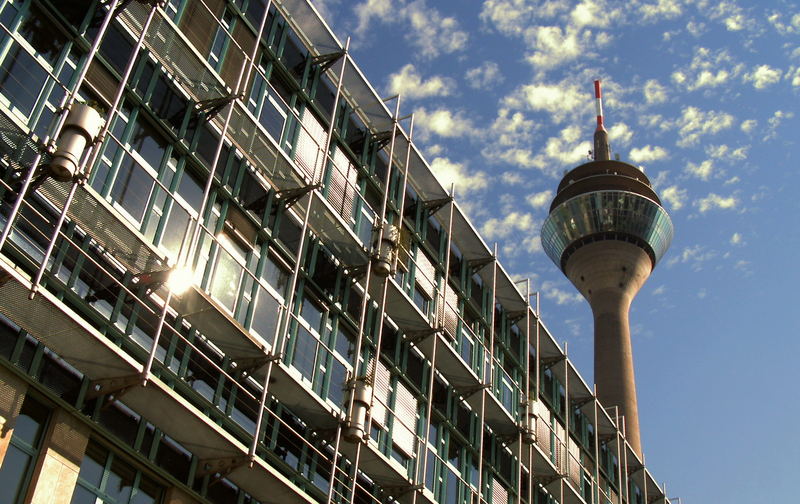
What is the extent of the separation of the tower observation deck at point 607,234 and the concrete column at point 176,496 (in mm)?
61962

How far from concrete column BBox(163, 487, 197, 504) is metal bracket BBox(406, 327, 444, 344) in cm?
984

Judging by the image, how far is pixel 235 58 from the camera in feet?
72.4

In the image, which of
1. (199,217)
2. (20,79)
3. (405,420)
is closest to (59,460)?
(199,217)

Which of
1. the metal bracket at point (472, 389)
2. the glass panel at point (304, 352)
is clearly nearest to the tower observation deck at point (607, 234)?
the metal bracket at point (472, 389)

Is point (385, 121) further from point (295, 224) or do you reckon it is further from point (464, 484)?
point (464, 484)

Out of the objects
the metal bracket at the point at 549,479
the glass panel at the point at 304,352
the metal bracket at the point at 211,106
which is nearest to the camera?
the metal bracket at the point at 211,106

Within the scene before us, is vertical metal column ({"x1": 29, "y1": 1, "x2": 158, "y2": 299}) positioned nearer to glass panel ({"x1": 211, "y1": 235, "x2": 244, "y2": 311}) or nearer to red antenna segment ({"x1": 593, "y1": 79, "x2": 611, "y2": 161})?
glass panel ({"x1": 211, "y1": 235, "x2": 244, "y2": 311})

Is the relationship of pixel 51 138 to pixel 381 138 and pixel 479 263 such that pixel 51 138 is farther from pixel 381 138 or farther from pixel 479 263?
pixel 479 263

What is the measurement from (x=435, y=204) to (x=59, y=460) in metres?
16.6

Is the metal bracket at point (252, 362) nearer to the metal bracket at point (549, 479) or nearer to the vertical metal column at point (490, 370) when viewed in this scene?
the vertical metal column at point (490, 370)

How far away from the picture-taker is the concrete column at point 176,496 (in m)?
16.8

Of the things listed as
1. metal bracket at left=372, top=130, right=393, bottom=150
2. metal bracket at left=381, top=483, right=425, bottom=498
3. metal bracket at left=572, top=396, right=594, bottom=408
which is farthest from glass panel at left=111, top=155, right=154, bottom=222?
metal bracket at left=572, top=396, right=594, bottom=408

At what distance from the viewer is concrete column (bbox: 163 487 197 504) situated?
1681 cm

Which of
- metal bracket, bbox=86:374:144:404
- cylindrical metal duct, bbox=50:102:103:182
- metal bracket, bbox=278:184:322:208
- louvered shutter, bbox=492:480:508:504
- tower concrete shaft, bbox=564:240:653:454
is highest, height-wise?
tower concrete shaft, bbox=564:240:653:454
